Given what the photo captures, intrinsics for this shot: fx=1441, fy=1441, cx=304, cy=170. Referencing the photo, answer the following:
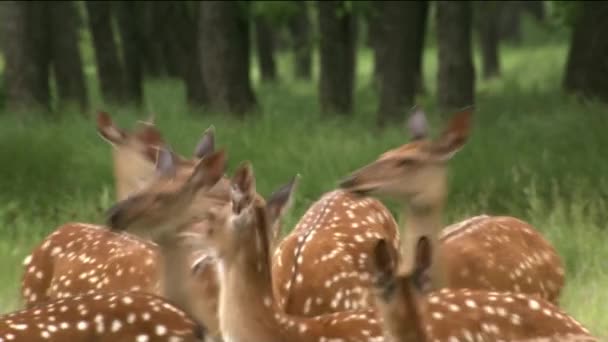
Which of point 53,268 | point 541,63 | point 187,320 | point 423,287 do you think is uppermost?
point 423,287

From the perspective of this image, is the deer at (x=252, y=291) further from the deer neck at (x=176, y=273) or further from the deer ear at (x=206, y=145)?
the deer ear at (x=206, y=145)

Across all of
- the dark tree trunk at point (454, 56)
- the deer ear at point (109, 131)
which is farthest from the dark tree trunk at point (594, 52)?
the deer ear at point (109, 131)

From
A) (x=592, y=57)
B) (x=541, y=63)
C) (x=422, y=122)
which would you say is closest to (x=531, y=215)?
(x=422, y=122)

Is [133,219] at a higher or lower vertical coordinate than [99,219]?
higher

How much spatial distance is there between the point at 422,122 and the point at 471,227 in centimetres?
82

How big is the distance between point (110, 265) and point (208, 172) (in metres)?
1.26

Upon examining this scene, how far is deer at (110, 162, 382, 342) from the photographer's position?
5734mm

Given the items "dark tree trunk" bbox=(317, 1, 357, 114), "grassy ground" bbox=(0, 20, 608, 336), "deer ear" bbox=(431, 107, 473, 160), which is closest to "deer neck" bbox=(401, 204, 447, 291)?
"deer ear" bbox=(431, 107, 473, 160)

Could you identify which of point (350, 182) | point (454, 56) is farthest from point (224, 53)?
point (350, 182)

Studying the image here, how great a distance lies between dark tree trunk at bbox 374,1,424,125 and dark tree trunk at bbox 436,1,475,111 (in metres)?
0.57

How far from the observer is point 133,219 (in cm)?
606

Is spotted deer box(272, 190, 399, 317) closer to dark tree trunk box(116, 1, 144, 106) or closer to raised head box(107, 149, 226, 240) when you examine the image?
raised head box(107, 149, 226, 240)

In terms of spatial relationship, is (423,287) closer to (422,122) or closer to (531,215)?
(422,122)

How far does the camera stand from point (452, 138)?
669cm
